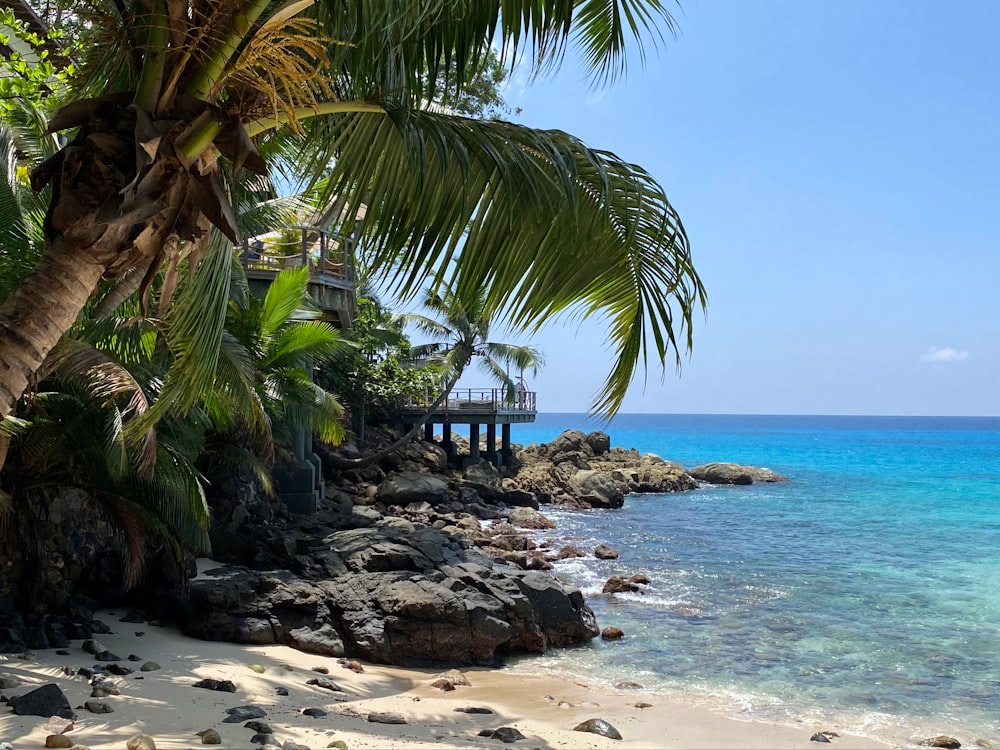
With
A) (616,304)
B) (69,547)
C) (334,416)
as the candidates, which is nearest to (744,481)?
(334,416)

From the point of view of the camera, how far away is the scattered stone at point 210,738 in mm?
6242

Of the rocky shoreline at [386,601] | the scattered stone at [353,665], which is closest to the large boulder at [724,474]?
the rocky shoreline at [386,601]

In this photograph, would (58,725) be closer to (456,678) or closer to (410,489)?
(456,678)

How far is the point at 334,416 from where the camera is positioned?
56.3 ft

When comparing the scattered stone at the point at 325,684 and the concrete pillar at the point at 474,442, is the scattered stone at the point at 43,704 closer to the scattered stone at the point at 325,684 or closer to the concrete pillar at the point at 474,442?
the scattered stone at the point at 325,684

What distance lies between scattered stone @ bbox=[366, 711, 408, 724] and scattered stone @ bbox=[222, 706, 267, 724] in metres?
1.04

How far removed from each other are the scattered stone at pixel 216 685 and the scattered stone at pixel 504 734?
2.44 m

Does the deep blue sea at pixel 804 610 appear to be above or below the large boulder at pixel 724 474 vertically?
below

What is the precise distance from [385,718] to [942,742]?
19.7ft

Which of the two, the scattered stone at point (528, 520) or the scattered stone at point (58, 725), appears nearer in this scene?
the scattered stone at point (58, 725)

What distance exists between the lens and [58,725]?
19.5 feet

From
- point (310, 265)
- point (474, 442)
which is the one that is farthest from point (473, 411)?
point (310, 265)

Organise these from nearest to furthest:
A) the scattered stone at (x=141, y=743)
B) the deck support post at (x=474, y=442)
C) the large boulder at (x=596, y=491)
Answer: the scattered stone at (x=141, y=743)
the large boulder at (x=596, y=491)
the deck support post at (x=474, y=442)

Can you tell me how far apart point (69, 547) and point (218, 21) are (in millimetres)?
8520
